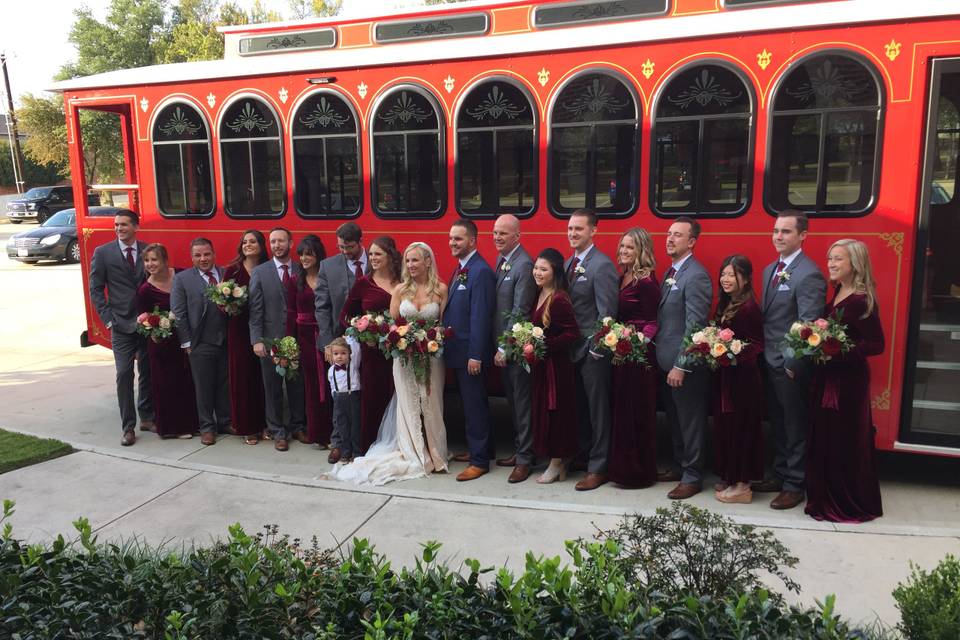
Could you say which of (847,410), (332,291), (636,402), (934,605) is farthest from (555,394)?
(934,605)

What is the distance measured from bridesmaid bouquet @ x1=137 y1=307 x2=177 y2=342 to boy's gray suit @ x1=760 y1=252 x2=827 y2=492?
5.37 metres

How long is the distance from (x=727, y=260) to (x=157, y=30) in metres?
45.1

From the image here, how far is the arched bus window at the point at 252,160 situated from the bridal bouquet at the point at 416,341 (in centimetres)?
237

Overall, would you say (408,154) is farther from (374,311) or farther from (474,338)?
(474,338)

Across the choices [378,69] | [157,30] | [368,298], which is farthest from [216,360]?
Result: [157,30]

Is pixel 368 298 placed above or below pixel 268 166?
below

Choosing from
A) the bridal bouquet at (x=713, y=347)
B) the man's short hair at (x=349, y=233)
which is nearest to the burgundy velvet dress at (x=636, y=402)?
the bridal bouquet at (x=713, y=347)

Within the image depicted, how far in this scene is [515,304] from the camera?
6.21 meters

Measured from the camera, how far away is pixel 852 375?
5.23m

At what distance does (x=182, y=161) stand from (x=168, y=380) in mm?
2391

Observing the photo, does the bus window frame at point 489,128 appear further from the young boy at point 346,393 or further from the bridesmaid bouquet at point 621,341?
the young boy at point 346,393

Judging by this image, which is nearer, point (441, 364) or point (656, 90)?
point (656, 90)

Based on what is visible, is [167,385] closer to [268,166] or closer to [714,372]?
[268,166]

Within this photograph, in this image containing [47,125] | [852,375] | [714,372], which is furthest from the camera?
[47,125]
